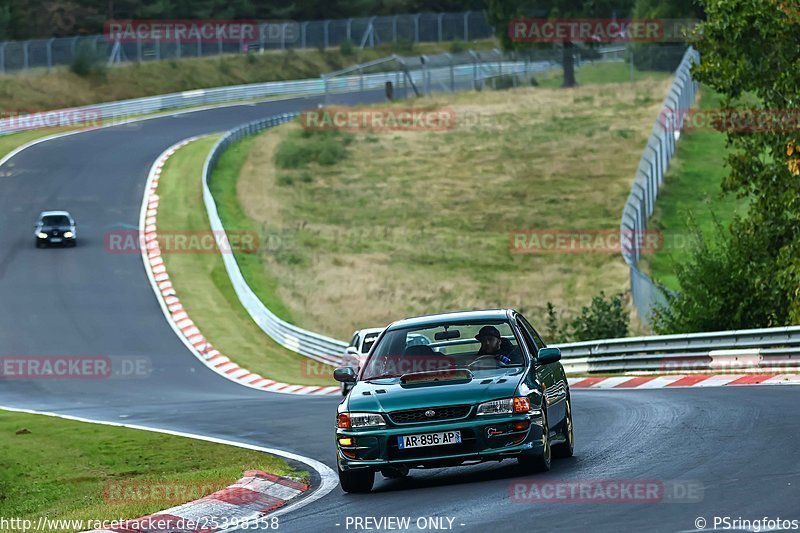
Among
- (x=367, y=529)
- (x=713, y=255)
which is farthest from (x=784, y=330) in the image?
(x=367, y=529)

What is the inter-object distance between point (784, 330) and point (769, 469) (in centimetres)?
1206

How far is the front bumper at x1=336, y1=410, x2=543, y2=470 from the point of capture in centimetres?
1159

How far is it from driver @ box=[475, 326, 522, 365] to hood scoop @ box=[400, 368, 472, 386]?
1.89 ft

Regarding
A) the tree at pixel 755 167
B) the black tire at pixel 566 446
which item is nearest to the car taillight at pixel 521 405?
the black tire at pixel 566 446

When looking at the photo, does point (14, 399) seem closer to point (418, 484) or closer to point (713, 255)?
point (713, 255)

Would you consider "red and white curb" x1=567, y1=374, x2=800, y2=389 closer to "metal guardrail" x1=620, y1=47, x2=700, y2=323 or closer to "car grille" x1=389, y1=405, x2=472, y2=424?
"metal guardrail" x1=620, y1=47, x2=700, y2=323

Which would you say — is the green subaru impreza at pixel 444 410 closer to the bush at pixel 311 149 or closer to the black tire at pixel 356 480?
the black tire at pixel 356 480

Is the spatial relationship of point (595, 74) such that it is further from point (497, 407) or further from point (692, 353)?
point (497, 407)

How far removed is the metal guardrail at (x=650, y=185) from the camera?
3239 cm

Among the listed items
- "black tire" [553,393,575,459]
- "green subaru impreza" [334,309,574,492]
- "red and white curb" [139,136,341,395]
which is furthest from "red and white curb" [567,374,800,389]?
"green subaru impreza" [334,309,574,492]

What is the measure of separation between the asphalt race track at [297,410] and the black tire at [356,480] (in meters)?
0.12

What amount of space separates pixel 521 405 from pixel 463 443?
59 centimetres

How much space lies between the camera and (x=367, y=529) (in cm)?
982

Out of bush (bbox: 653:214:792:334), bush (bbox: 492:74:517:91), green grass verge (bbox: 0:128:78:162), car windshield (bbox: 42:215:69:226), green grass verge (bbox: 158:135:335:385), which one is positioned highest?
bush (bbox: 653:214:792:334)
